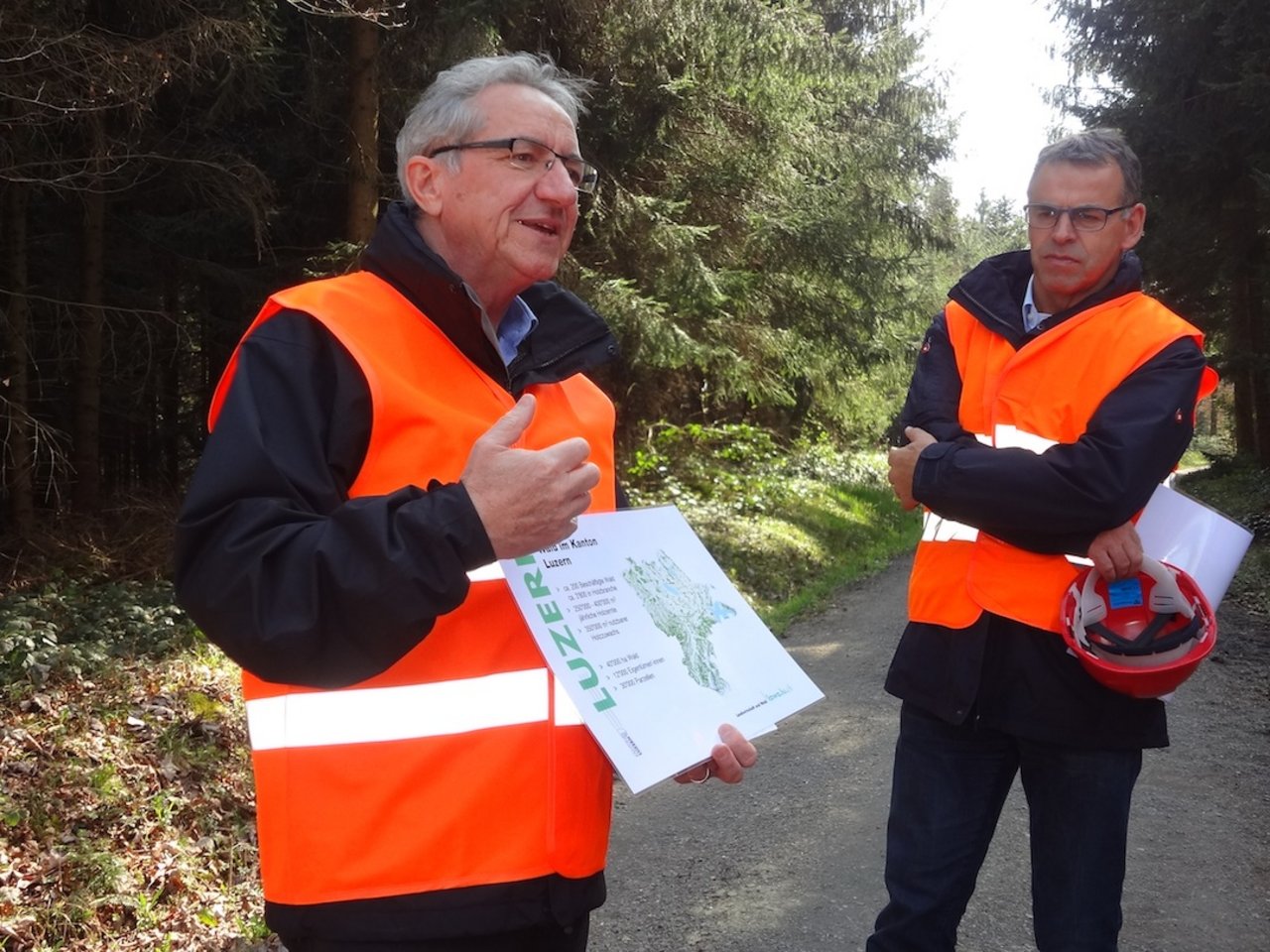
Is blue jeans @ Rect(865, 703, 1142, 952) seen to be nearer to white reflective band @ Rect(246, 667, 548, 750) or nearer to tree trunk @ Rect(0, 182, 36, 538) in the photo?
white reflective band @ Rect(246, 667, 548, 750)

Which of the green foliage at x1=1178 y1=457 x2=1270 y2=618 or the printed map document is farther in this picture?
the green foliage at x1=1178 y1=457 x2=1270 y2=618

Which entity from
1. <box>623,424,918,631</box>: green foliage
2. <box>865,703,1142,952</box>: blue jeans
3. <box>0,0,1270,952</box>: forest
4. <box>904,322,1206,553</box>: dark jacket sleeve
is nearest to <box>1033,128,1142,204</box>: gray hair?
<box>904,322,1206,553</box>: dark jacket sleeve

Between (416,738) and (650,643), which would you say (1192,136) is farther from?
(416,738)

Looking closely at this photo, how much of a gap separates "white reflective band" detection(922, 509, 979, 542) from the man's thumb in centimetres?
150

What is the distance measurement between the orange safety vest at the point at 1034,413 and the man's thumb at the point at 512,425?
1.58m

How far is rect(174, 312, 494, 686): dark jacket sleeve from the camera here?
1591mm

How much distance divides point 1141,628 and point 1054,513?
379 millimetres

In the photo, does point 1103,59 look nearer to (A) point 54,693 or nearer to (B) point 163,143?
(B) point 163,143

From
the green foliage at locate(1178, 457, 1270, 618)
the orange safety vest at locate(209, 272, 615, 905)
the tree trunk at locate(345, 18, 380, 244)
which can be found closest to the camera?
the orange safety vest at locate(209, 272, 615, 905)

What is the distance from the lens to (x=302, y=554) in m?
1.60

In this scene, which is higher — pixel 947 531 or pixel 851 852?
pixel 947 531

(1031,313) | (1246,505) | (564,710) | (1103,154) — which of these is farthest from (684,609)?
(1246,505)

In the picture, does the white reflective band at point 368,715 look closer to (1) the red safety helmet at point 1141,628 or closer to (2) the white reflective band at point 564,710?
(2) the white reflective band at point 564,710

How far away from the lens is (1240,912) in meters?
4.37
